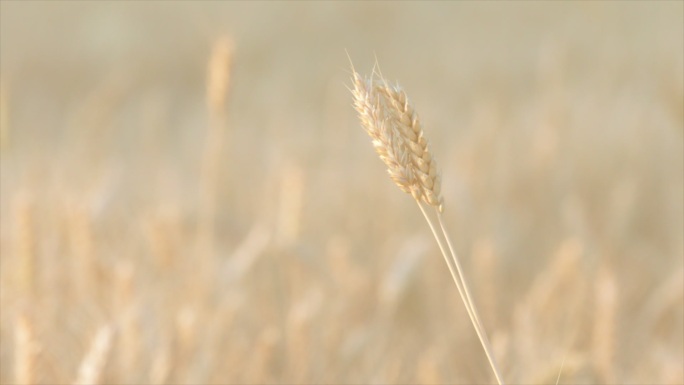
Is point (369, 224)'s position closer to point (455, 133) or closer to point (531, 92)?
point (455, 133)

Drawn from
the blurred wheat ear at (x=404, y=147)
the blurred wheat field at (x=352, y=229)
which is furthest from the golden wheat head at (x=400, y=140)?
the blurred wheat field at (x=352, y=229)

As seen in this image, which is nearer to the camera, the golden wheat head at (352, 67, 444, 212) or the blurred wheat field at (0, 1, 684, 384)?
the golden wheat head at (352, 67, 444, 212)

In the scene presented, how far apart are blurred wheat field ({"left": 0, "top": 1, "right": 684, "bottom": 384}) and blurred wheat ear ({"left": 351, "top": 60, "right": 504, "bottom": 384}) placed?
0.30 meters

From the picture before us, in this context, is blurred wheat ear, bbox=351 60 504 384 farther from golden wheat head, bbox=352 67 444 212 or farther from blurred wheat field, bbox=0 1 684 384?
blurred wheat field, bbox=0 1 684 384

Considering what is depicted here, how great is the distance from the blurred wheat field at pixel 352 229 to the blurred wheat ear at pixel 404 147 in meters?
0.30

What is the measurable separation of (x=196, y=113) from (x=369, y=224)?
2.17 metres

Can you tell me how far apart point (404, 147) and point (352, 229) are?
1514mm

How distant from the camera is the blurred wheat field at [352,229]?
1.19 metres

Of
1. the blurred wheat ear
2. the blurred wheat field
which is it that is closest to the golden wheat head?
the blurred wheat ear

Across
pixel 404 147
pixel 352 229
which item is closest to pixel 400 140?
pixel 404 147

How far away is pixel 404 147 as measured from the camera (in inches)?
24.2

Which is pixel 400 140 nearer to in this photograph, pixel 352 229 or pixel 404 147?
pixel 404 147

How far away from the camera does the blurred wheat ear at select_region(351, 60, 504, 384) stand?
0.59 metres

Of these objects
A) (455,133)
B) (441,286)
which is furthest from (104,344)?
(455,133)
